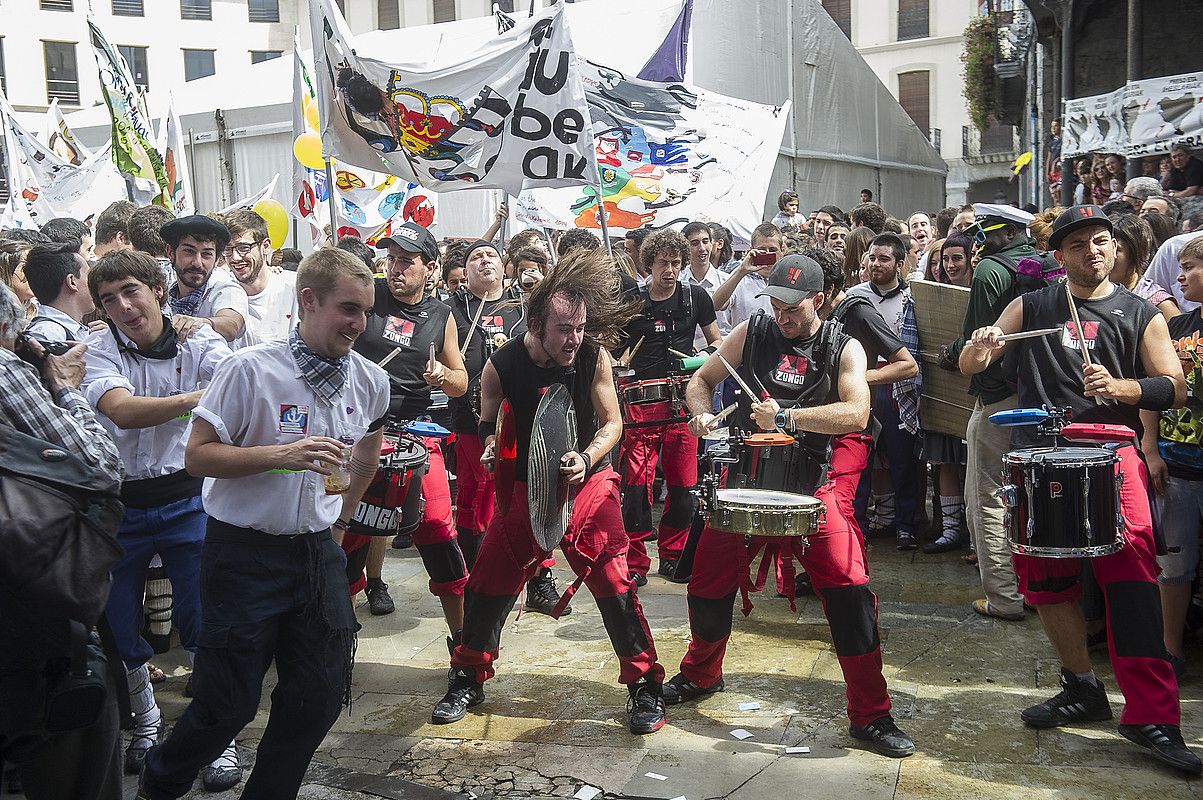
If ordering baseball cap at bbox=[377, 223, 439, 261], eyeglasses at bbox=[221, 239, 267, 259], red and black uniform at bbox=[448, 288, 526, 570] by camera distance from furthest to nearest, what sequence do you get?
1. eyeglasses at bbox=[221, 239, 267, 259]
2. red and black uniform at bbox=[448, 288, 526, 570]
3. baseball cap at bbox=[377, 223, 439, 261]

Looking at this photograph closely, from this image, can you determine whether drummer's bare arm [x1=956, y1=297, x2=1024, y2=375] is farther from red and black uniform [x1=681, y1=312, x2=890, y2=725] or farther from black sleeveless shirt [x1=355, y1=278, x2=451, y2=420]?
black sleeveless shirt [x1=355, y1=278, x2=451, y2=420]

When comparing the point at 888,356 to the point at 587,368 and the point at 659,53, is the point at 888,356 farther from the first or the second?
the point at 659,53

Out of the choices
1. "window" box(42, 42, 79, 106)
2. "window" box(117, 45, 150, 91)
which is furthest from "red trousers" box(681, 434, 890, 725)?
"window" box(117, 45, 150, 91)

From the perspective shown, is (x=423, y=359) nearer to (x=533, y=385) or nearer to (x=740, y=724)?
(x=533, y=385)

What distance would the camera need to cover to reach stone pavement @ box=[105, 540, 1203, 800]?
4504 millimetres

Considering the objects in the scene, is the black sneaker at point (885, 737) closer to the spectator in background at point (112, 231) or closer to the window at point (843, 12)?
the spectator in background at point (112, 231)

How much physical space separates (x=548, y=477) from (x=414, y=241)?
1.88 meters

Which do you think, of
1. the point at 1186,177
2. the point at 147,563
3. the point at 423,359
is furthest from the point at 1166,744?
the point at 1186,177

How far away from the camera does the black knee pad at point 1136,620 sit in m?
4.58

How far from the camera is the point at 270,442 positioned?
3.87 meters

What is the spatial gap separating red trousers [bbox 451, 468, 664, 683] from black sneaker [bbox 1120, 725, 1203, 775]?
192cm

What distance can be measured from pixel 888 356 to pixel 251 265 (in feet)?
13.2

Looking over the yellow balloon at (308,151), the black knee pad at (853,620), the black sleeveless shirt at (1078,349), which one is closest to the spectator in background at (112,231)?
the yellow balloon at (308,151)

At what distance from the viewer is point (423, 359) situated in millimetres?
6141
